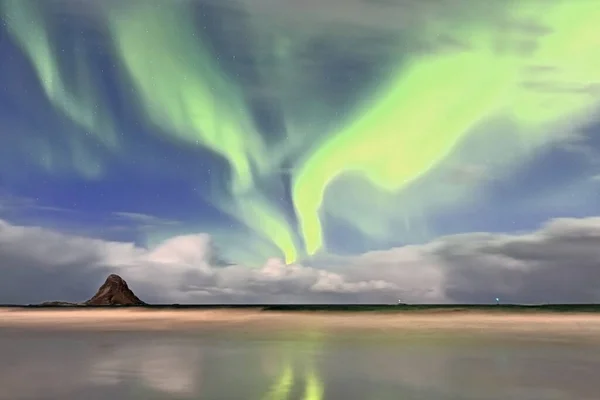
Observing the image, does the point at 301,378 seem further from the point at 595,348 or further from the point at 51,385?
the point at 595,348

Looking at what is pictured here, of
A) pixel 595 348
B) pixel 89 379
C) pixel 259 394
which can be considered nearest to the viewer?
pixel 259 394

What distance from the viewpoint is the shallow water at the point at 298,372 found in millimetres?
17703

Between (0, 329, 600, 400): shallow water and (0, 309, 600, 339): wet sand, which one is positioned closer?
(0, 329, 600, 400): shallow water

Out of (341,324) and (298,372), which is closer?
(298,372)

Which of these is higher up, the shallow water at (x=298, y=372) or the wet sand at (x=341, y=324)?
the wet sand at (x=341, y=324)

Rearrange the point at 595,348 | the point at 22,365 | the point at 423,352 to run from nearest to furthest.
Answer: the point at 22,365, the point at 423,352, the point at 595,348

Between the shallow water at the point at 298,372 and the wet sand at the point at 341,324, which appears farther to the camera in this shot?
the wet sand at the point at 341,324

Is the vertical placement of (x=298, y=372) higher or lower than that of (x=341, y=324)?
lower

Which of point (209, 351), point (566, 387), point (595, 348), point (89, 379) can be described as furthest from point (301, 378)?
point (595, 348)

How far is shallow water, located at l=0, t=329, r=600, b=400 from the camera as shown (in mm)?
17703

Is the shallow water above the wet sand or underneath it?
underneath

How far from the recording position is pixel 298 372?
885 inches

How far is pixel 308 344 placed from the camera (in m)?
37.4

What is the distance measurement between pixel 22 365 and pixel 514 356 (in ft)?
81.2
